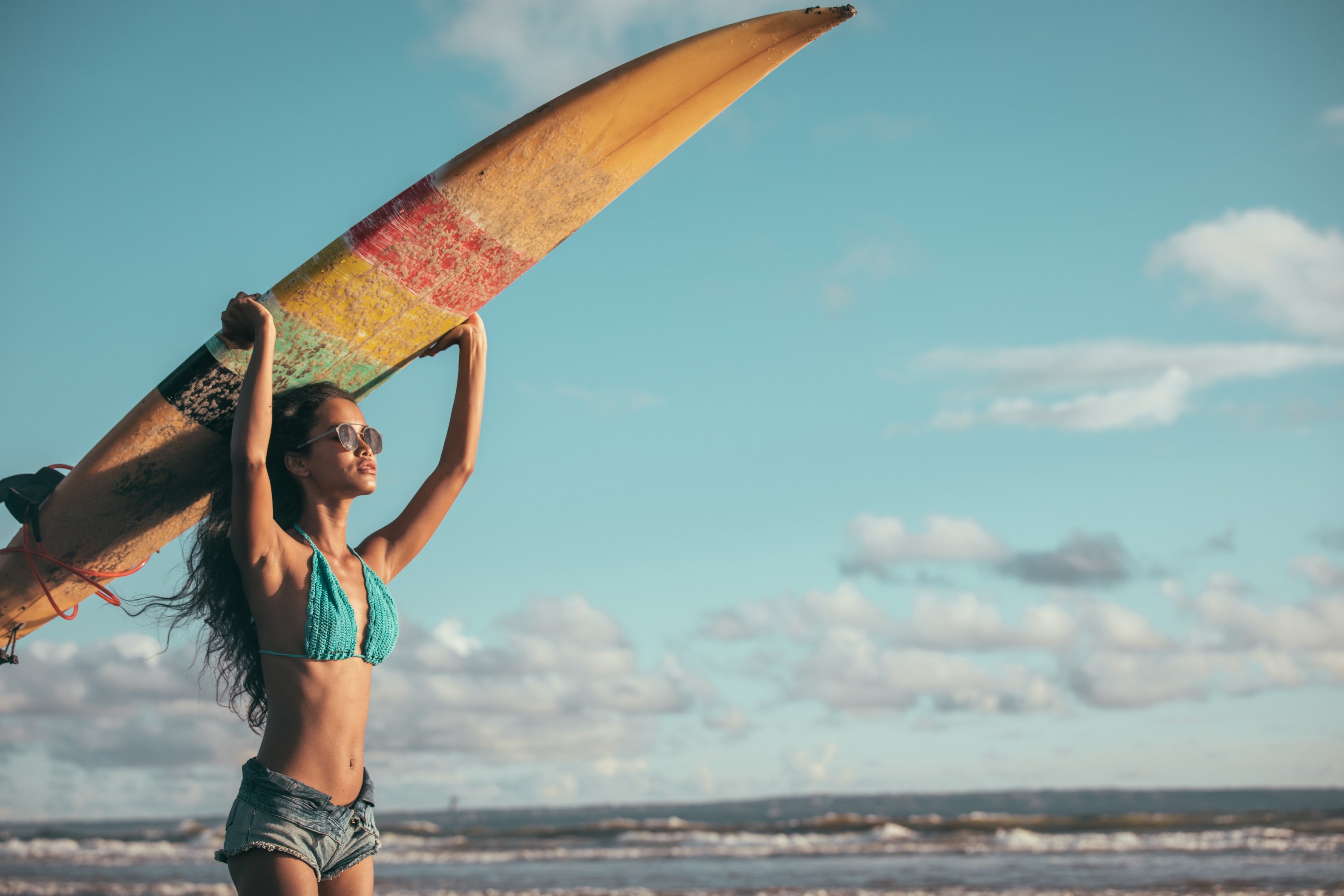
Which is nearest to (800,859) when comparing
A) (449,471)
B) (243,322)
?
(449,471)

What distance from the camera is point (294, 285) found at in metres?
3.11

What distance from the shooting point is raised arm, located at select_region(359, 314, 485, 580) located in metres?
3.08

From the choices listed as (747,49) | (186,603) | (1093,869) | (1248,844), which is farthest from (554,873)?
(747,49)

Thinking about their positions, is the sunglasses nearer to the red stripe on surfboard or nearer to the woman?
the woman

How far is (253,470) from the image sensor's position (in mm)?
2436

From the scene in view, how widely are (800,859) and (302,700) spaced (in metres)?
13.5

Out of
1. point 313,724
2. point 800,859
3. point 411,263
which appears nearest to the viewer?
point 313,724

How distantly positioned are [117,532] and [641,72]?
2388 millimetres

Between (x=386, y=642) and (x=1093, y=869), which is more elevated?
(x=386, y=642)

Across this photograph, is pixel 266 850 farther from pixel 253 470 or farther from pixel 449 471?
pixel 449 471

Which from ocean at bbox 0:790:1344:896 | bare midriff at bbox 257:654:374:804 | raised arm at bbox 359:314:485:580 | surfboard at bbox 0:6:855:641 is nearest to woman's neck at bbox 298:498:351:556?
raised arm at bbox 359:314:485:580

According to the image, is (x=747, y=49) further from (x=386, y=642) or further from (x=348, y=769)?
(x=348, y=769)

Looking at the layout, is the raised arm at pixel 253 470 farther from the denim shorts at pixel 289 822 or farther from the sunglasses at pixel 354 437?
the denim shorts at pixel 289 822

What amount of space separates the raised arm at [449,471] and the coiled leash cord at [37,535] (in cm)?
105
